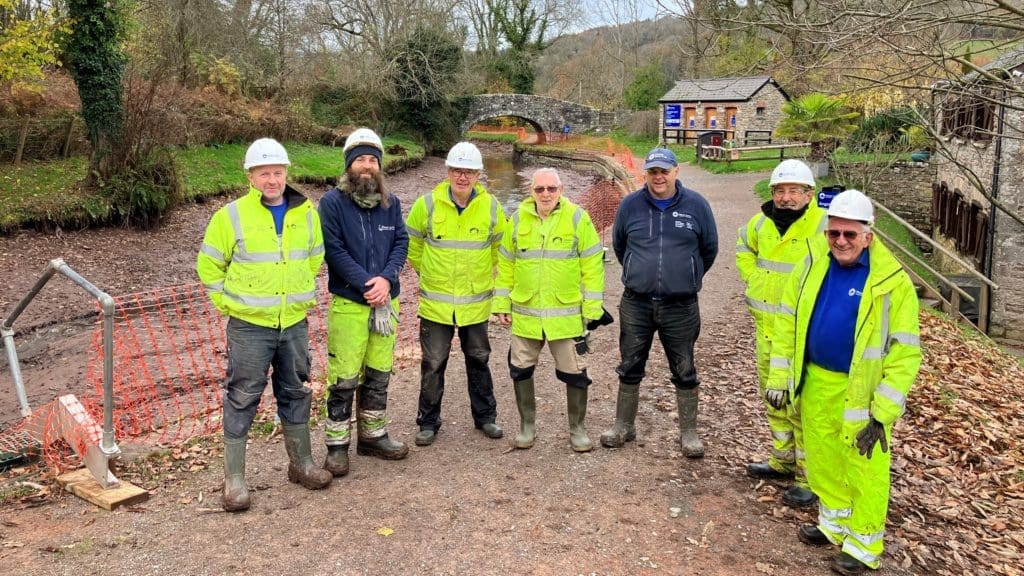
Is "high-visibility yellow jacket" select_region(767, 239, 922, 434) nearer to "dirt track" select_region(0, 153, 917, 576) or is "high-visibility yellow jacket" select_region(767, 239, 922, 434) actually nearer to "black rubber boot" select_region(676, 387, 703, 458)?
"dirt track" select_region(0, 153, 917, 576)

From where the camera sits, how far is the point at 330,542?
4301mm

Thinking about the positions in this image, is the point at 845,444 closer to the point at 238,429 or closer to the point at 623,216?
the point at 623,216

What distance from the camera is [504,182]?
32.4m

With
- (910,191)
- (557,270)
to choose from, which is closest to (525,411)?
(557,270)

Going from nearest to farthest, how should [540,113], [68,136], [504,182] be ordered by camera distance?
[68,136]
[504,182]
[540,113]

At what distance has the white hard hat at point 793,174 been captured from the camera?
16.2ft

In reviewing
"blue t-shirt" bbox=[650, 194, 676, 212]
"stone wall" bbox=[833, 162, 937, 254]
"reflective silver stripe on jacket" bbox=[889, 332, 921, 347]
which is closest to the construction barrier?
"blue t-shirt" bbox=[650, 194, 676, 212]

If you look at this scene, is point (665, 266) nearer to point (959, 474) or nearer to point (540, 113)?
point (959, 474)

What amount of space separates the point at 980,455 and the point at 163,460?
20.1 feet

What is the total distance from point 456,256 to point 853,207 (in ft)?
8.49

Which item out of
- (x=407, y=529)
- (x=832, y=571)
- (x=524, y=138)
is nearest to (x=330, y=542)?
(x=407, y=529)

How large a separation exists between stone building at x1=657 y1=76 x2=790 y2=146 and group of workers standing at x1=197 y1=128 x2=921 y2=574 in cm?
3476

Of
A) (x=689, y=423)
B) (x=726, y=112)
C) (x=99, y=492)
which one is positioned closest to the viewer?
(x=99, y=492)

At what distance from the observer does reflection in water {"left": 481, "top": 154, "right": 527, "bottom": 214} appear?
2675 centimetres
